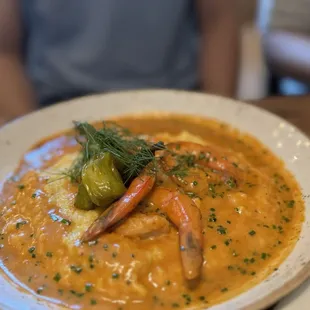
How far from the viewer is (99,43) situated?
103 inches

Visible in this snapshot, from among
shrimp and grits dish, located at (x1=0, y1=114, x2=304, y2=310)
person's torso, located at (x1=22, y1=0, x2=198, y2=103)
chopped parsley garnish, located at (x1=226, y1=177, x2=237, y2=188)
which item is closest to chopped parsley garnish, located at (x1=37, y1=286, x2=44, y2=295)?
shrimp and grits dish, located at (x1=0, y1=114, x2=304, y2=310)

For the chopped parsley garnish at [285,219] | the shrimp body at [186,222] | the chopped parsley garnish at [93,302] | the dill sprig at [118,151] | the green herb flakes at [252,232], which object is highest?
the dill sprig at [118,151]

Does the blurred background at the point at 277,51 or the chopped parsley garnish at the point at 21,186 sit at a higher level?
the chopped parsley garnish at the point at 21,186

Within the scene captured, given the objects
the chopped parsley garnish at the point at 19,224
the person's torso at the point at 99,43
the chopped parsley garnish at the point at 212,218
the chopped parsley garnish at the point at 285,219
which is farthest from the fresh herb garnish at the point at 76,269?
the person's torso at the point at 99,43

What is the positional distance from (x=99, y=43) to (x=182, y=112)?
78cm

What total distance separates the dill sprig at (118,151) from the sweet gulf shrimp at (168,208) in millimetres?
29

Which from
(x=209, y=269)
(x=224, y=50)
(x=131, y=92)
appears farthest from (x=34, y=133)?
(x=224, y=50)

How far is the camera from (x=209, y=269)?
4.25 feet

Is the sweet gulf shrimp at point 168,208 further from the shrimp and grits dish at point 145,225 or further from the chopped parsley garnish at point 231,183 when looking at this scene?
the chopped parsley garnish at point 231,183

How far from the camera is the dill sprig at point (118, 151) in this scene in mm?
1474

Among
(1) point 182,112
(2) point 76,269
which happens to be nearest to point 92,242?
(2) point 76,269

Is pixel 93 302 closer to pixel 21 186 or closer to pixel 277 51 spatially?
→ pixel 21 186

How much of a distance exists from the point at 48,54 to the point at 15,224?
55.3 inches

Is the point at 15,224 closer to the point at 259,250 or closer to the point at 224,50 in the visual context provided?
the point at 259,250
